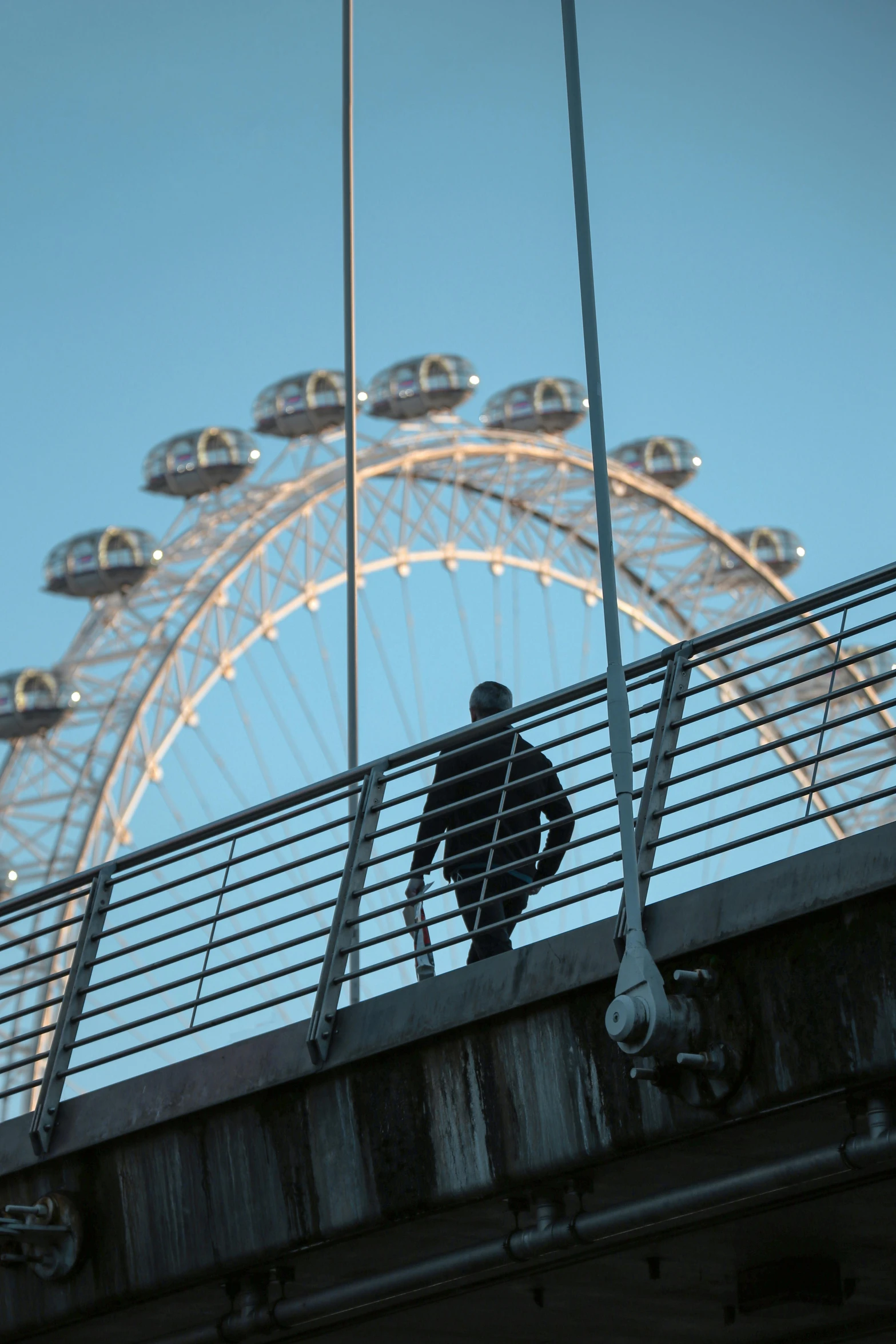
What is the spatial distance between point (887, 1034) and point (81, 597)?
3397 centimetres

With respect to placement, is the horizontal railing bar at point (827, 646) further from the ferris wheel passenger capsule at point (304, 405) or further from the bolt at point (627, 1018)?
the ferris wheel passenger capsule at point (304, 405)

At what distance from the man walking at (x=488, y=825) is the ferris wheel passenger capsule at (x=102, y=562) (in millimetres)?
29340

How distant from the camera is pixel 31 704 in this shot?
4131 cm

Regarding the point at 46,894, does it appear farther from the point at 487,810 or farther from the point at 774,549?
the point at 774,549

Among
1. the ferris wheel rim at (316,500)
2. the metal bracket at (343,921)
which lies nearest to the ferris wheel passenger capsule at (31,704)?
the ferris wheel rim at (316,500)

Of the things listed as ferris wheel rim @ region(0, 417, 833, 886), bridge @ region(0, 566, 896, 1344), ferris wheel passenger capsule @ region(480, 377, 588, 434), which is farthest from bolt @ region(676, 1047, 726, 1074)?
ferris wheel passenger capsule @ region(480, 377, 588, 434)

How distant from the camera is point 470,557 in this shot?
132ft

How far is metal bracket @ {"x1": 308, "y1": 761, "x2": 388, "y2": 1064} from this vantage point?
1023cm

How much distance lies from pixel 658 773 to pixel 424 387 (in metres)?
31.8

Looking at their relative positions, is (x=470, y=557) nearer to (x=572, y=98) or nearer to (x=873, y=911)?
(x=572, y=98)

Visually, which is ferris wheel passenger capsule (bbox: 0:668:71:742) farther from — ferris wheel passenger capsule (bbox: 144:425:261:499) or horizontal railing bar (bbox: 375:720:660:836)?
horizontal railing bar (bbox: 375:720:660:836)

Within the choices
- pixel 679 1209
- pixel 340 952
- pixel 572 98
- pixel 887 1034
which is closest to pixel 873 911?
pixel 887 1034

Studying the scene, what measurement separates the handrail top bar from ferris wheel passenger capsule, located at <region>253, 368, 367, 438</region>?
91.5 ft

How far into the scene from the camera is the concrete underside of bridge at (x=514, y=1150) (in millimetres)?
8492
